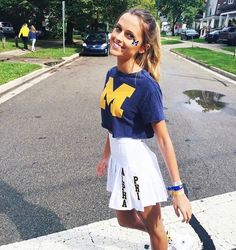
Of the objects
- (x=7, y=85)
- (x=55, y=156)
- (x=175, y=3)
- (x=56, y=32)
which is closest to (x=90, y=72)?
(x=7, y=85)

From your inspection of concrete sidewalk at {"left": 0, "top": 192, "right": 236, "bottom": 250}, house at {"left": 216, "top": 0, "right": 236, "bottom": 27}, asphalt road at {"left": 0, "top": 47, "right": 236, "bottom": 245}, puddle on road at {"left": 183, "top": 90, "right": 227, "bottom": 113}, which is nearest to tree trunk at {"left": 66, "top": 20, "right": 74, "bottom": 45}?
puddle on road at {"left": 183, "top": 90, "right": 227, "bottom": 113}

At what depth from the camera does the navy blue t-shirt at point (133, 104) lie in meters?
2.05

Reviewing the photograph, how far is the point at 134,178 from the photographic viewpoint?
217 cm

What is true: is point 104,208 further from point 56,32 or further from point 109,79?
point 56,32

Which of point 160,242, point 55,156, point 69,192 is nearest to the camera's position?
point 160,242

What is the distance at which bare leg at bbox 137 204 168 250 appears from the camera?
7.51 feet

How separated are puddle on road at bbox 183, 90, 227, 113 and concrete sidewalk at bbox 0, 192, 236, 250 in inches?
203

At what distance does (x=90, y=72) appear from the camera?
49.3 feet

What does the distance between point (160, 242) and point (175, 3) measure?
7973 cm

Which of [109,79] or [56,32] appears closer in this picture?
[109,79]

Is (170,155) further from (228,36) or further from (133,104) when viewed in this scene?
(228,36)

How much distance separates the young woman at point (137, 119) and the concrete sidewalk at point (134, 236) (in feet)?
2.23

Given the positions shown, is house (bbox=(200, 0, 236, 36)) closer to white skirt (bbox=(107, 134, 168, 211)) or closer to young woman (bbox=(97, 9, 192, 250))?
young woman (bbox=(97, 9, 192, 250))

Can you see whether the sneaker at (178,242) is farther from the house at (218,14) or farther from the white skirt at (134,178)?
the house at (218,14)
